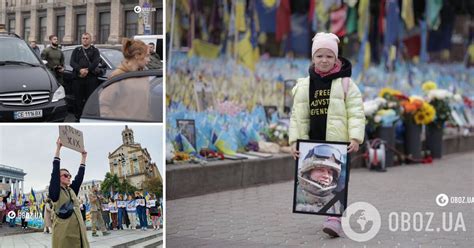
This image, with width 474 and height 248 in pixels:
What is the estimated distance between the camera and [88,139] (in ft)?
11.3

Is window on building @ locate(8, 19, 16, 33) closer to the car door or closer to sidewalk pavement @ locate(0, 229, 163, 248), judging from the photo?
the car door

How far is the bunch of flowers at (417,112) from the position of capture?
33.3 feet

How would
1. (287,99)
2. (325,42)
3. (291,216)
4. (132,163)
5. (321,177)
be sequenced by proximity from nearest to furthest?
1. (132,163)
2. (321,177)
3. (325,42)
4. (291,216)
5. (287,99)

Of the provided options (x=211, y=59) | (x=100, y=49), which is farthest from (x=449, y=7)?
(x=100, y=49)

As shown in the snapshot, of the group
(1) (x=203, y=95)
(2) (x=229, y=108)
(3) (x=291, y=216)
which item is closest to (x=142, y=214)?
(3) (x=291, y=216)

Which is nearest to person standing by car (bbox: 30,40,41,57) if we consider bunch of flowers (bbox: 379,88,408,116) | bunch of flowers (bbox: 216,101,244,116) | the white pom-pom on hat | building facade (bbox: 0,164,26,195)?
building facade (bbox: 0,164,26,195)

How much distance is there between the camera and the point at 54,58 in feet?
11.6

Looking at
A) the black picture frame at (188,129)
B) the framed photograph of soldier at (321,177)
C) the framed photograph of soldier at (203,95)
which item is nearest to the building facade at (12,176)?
the framed photograph of soldier at (321,177)

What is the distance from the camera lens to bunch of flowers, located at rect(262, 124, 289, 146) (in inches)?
332

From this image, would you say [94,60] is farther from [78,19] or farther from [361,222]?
[361,222]

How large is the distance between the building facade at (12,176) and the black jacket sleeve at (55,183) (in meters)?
0.12

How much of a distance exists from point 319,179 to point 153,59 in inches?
63.0

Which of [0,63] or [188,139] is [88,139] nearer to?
[0,63]

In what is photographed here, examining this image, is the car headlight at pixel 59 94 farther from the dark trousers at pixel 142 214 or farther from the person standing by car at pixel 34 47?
the dark trousers at pixel 142 214
